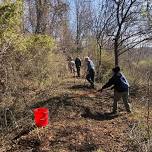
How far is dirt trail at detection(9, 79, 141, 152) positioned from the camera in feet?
36.0

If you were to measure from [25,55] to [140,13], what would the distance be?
5.61 metres

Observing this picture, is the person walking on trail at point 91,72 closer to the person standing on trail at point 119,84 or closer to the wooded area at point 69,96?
the wooded area at point 69,96

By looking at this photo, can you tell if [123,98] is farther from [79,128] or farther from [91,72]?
[91,72]

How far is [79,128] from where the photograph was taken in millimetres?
12227

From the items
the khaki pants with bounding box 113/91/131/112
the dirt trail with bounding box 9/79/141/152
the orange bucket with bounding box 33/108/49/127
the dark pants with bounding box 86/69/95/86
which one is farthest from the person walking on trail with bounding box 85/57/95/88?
the orange bucket with bounding box 33/108/49/127

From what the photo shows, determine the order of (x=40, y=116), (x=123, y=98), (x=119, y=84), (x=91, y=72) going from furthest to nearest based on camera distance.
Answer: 1. (x=91, y=72)
2. (x=123, y=98)
3. (x=119, y=84)
4. (x=40, y=116)

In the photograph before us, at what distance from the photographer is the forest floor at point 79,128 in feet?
36.0

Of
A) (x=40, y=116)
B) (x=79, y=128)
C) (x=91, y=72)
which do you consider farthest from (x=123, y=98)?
(x=91, y=72)

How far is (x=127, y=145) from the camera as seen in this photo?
1098 cm

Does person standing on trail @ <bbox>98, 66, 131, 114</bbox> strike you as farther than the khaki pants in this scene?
No

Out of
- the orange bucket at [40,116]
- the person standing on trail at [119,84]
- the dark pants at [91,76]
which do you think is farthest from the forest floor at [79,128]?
the dark pants at [91,76]

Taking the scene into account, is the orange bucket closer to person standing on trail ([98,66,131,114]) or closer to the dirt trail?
the dirt trail

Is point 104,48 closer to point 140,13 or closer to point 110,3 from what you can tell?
point 110,3

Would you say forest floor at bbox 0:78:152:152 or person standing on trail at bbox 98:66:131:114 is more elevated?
person standing on trail at bbox 98:66:131:114
